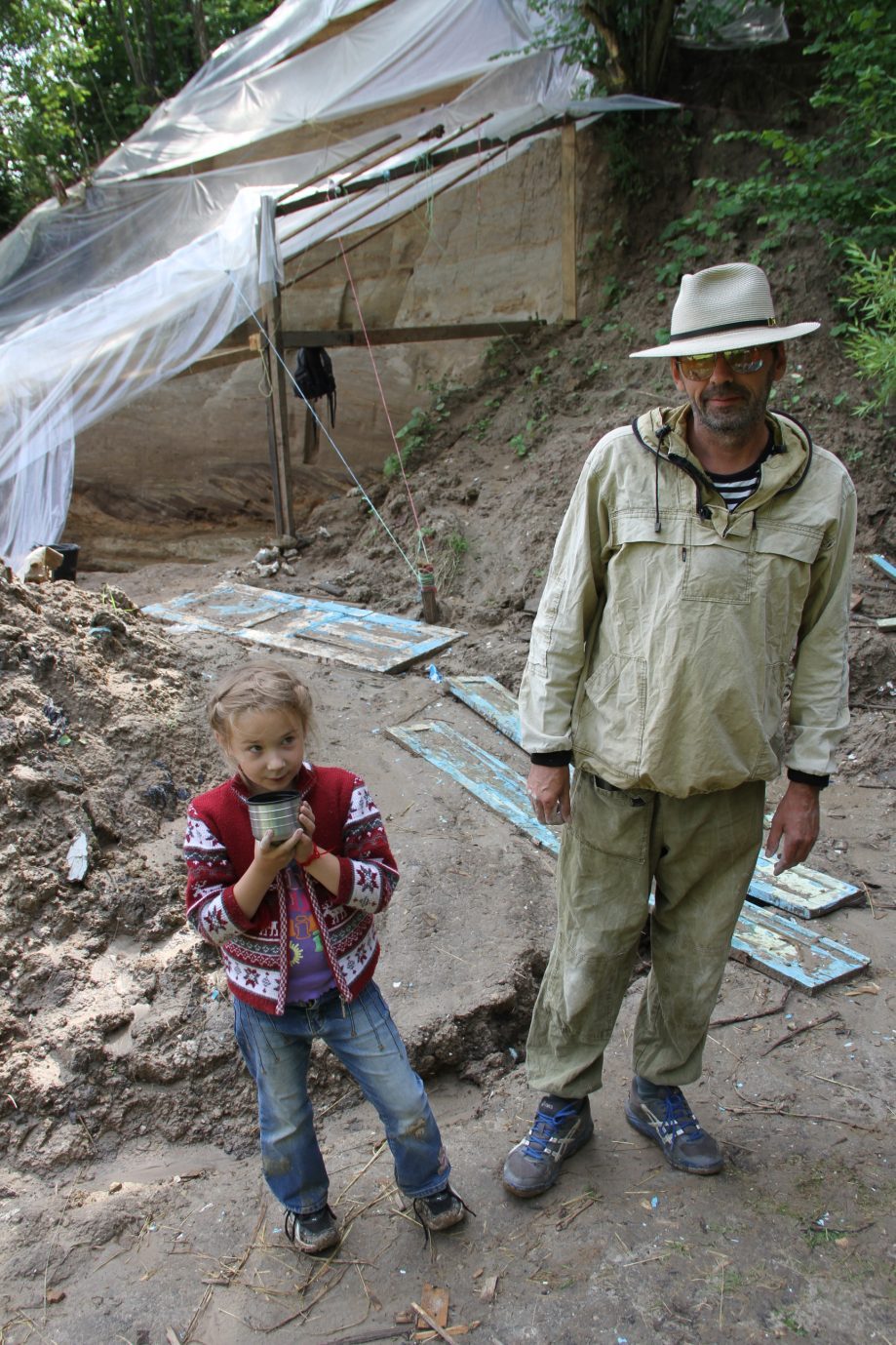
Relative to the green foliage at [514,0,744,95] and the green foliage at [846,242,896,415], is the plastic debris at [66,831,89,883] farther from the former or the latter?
the green foliage at [514,0,744,95]

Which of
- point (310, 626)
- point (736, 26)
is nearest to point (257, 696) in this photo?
point (310, 626)

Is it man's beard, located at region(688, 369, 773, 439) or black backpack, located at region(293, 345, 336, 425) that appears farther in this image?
black backpack, located at region(293, 345, 336, 425)

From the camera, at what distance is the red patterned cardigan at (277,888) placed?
1927mm

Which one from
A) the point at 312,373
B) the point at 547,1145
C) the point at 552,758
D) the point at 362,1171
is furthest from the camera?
the point at 312,373

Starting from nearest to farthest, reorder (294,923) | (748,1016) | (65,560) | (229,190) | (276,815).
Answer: (276,815)
(294,923)
(748,1016)
(65,560)
(229,190)

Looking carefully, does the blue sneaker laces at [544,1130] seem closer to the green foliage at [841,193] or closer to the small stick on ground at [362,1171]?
the small stick on ground at [362,1171]

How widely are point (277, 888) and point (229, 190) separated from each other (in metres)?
10.6

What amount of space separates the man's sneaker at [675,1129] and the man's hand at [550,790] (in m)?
0.77

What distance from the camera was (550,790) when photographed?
2191 millimetres

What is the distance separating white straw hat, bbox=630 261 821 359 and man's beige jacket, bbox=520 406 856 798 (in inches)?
6.1

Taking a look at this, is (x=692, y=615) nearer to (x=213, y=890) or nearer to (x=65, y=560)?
(x=213, y=890)

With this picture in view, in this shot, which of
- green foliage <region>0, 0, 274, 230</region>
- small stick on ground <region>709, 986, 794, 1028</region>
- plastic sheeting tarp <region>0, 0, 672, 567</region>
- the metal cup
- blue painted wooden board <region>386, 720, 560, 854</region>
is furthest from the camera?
green foliage <region>0, 0, 274, 230</region>

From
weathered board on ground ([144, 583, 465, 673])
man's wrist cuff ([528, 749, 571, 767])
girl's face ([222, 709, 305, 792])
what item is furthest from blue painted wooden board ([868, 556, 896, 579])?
girl's face ([222, 709, 305, 792])

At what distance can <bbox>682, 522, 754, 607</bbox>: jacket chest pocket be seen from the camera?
1978 mm
